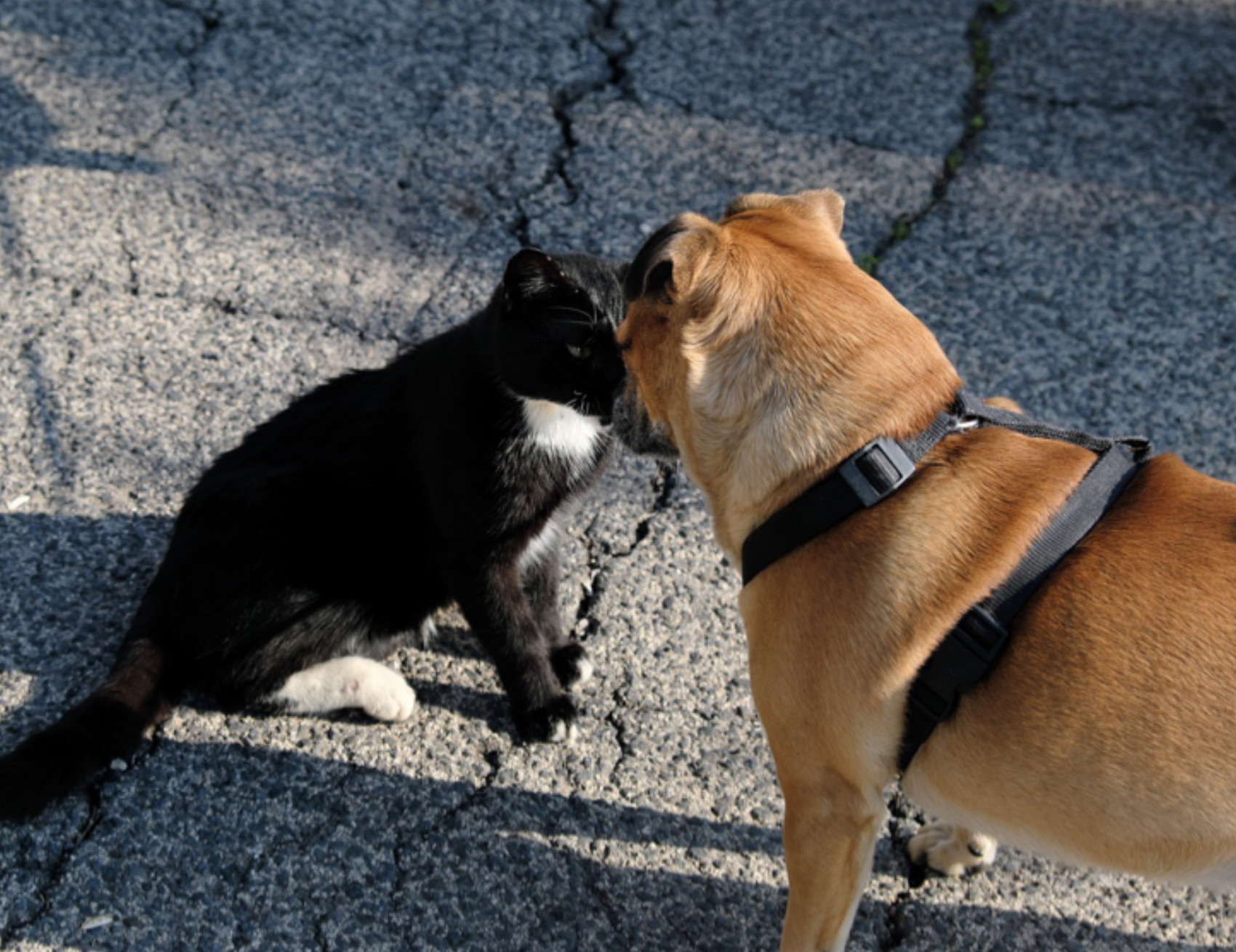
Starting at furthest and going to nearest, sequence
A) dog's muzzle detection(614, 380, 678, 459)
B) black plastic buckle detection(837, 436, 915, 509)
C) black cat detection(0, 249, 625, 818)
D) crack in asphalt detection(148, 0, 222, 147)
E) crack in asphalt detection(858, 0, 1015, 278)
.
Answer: crack in asphalt detection(148, 0, 222, 147) < crack in asphalt detection(858, 0, 1015, 278) < black cat detection(0, 249, 625, 818) < dog's muzzle detection(614, 380, 678, 459) < black plastic buckle detection(837, 436, 915, 509)

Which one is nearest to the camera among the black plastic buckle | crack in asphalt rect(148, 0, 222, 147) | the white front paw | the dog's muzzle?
the black plastic buckle

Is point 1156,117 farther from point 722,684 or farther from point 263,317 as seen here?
point 263,317

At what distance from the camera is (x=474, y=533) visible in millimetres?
2734

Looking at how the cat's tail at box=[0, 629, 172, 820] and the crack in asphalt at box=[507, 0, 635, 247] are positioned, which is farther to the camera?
the crack in asphalt at box=[507, 0, 635, 247]

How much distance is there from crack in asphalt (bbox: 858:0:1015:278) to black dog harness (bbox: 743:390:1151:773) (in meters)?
1.97

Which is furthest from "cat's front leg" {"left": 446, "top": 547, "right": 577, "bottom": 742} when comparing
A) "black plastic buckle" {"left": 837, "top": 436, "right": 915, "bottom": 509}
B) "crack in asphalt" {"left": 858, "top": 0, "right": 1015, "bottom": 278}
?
"crack in asphalt" {"left": 858, "top": 0, "right": 1015, "bottom": 278}

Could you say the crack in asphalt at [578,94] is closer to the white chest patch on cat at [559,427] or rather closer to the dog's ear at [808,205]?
the white chest patch on cat at [559,427]

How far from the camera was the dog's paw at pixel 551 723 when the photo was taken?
Result: 2854mm

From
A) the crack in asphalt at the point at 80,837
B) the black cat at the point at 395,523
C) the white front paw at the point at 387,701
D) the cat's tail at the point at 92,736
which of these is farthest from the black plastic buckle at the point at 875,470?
the crack in asphalt at the point at 80,837

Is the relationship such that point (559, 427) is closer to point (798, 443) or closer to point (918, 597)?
point (798, 443)

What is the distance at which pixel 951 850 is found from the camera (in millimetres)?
2652

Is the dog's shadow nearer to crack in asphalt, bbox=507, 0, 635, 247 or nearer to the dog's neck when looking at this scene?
the dog's neck

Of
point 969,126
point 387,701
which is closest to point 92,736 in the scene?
point 387,701

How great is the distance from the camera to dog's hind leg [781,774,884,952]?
217 cm
